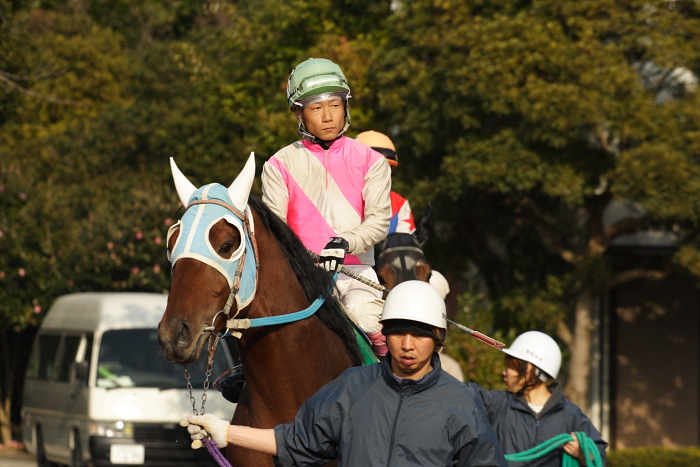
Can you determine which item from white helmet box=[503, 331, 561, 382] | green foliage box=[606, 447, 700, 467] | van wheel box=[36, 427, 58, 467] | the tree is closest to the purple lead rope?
white helmet box=[503, 331, 561, 382]

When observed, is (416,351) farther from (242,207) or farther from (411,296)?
(242,207)

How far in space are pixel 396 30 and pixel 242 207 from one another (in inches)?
440

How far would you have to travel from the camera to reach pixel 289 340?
16.0 feet

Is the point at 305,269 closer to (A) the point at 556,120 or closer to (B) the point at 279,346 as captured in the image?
(B) the point at 279,346

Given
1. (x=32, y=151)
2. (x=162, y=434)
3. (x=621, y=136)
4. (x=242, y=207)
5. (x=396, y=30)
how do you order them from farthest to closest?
(x=32, y=151) < (x=396, y=30) < (x=621, y=136) < (x=162, y=434) < (x=242, y=207)

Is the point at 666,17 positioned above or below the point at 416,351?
above

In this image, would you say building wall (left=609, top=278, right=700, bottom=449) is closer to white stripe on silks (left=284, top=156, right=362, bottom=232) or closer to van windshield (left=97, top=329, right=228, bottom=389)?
van windshield (left=97, top=329, right=228, bottom=389)

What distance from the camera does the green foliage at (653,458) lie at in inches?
540

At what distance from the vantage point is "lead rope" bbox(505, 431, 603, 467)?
618cm

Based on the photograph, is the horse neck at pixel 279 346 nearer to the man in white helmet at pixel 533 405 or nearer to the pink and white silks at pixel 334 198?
the pink and white silks at pixel 334 198

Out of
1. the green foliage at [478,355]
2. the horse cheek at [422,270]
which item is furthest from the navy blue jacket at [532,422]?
the green foliage at [478,355]

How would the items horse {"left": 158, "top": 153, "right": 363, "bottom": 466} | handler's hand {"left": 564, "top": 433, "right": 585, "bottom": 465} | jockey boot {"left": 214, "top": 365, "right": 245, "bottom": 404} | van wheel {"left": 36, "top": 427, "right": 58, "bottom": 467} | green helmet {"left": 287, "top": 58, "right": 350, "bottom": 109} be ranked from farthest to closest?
van wheel {"left": 36, "top": 427, "right": 58, "bottom": 467} → handler's hand {"left": 564, "top": 433, "right": 585, "bottom": 465} → green helmet {"left": 287, "top": 58, "right": 350, "bottom": 109} → jockey boot {"left": 214, "top": 365, "right": 245, "bottom": 404} → horse {"left": 158, "top": 153, "right": 363, "bottom": 466}

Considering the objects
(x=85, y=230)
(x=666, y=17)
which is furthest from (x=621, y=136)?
(x=85, y=230)

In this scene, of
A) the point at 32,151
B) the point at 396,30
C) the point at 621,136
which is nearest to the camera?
the point at 621,136
